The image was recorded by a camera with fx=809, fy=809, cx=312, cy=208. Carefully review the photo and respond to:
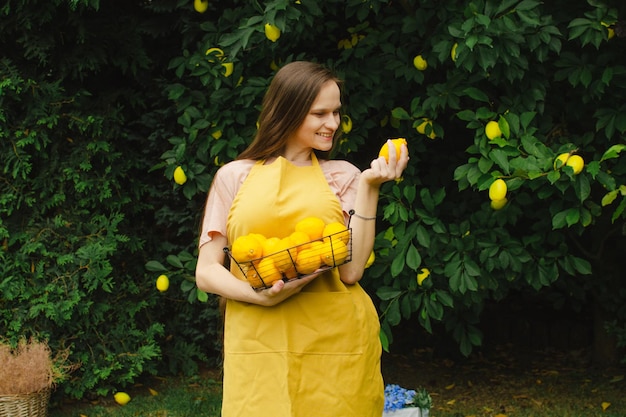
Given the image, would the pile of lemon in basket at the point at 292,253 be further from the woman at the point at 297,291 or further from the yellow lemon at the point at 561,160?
the yellow lemon at the point at 561,160

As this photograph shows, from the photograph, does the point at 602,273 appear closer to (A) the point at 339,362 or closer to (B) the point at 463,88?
(B) the point at 463,88

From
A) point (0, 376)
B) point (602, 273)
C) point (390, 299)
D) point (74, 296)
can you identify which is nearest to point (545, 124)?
point (390, 299)

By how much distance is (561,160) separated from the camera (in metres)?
3.03

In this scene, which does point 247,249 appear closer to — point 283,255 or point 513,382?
point 283,255

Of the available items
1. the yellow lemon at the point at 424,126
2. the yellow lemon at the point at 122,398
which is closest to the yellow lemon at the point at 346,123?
the yellow lemon at the point at 424,126

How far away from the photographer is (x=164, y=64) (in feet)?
15.4

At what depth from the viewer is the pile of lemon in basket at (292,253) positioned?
185 centimetres

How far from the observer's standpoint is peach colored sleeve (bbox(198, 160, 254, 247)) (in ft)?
6.88

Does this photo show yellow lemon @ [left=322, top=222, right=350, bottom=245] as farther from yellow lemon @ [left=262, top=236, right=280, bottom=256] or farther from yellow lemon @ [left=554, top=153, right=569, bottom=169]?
yellow lemon @ [left=554, top=153, right=569, bottom=169]

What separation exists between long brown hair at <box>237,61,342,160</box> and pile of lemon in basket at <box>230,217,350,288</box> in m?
0.32

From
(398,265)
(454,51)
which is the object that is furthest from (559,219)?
(454,51)

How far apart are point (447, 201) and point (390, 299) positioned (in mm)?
731

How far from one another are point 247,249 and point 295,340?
0.97ft

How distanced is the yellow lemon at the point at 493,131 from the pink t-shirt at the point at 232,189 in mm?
1250
